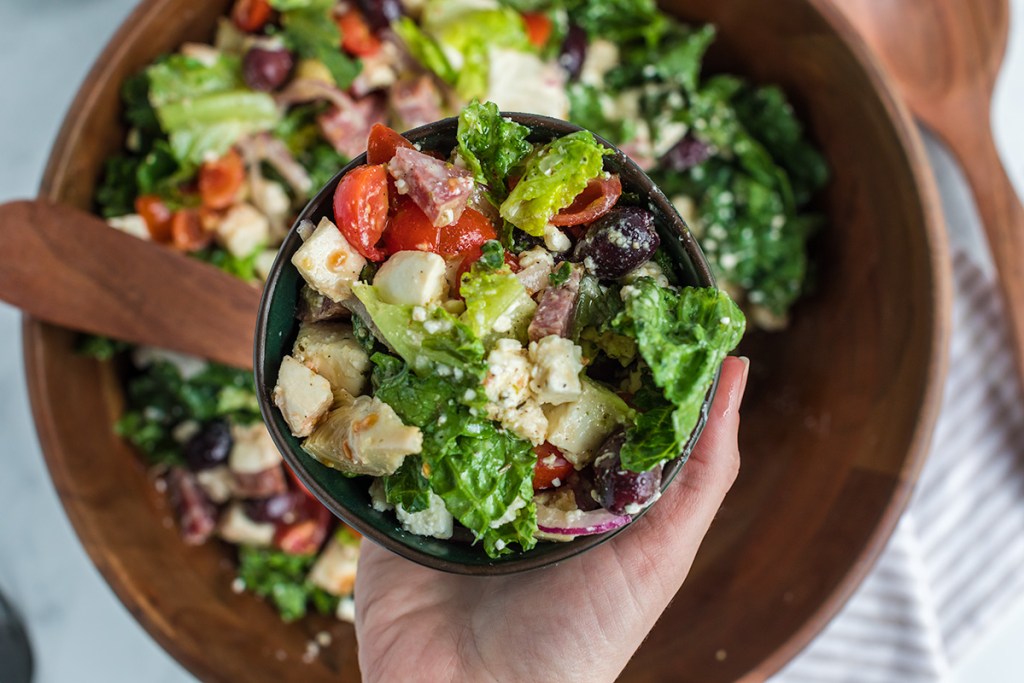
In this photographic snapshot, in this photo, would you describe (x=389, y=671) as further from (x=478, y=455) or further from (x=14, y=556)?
(x=14, y=556)

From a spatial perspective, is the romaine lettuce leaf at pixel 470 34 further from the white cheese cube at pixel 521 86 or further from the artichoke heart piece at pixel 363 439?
the artichoke heart piece at pixel 363 439

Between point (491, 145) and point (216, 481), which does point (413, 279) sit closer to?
point (491, 145)

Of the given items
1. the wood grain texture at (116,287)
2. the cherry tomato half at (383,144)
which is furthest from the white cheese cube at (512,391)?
the wood grain texture at (116,287)

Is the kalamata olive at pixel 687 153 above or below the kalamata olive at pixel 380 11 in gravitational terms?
below

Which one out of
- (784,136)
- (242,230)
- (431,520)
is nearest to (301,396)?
(431,520)

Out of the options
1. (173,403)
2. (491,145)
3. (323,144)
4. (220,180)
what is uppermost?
(491,145)

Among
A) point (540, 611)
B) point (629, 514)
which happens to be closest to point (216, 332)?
point (540, 611)
